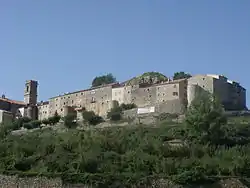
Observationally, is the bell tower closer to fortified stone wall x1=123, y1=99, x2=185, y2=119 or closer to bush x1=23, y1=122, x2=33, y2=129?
bush x1=23, y1=122, x2=33, y2=129

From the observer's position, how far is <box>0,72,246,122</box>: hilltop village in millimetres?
73688

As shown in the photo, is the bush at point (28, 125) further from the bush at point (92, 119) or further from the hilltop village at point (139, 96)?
the hilltop village at point (139, 96)

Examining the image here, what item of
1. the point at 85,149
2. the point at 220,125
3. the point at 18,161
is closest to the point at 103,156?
the point at 85,149

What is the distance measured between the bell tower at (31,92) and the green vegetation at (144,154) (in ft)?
151

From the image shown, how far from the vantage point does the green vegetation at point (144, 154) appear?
37438 mm

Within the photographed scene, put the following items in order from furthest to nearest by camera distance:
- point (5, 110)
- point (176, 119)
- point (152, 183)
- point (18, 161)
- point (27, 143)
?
point (5, 110) → point (176, 119) → point (27, 143) → point (18, 161) → point (152, 183)

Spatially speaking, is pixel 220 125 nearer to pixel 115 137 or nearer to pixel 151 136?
pixel 151 136

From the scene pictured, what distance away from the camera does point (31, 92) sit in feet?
332

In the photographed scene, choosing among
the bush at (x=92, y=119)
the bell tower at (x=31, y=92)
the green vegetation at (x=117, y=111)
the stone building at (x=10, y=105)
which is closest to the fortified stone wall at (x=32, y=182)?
the bush at (x=92, y=119)

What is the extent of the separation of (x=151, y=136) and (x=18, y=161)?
43.9 ft

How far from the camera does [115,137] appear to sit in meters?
49.2

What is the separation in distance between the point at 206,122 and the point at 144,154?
32.3 feet

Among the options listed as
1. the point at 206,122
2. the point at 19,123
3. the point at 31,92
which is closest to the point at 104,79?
the point at 31,92

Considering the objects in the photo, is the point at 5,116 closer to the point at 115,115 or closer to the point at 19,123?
the point at 19,123
